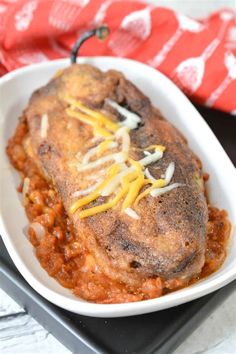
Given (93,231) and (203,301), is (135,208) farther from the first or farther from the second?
(203,301)

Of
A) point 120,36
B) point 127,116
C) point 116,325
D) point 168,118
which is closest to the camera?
point 116,325

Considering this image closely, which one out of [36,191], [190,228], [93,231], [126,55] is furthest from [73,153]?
[126,55]

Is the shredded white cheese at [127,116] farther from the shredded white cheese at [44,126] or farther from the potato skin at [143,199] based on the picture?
the shredded white cheese at [44,126]

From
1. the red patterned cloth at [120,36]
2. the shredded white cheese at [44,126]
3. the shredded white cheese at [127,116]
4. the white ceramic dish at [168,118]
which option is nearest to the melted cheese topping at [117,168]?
the shredded white cheese at [127,116]

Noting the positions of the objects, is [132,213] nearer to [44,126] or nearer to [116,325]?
[116,325]

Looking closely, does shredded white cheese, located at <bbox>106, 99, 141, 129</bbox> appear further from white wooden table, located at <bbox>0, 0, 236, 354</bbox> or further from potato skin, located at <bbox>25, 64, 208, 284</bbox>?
white wooden table, located at <bbox>0, 0, 236, 354</bbox>

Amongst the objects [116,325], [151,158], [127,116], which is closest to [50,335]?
[116,325]

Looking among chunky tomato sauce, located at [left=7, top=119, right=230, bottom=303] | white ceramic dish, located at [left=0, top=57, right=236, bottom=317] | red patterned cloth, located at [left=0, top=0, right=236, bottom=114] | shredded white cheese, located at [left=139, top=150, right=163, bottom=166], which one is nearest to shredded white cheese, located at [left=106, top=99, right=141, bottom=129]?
shredded white cheese, located at [left=139, top=150, right=163, bottom=166]
